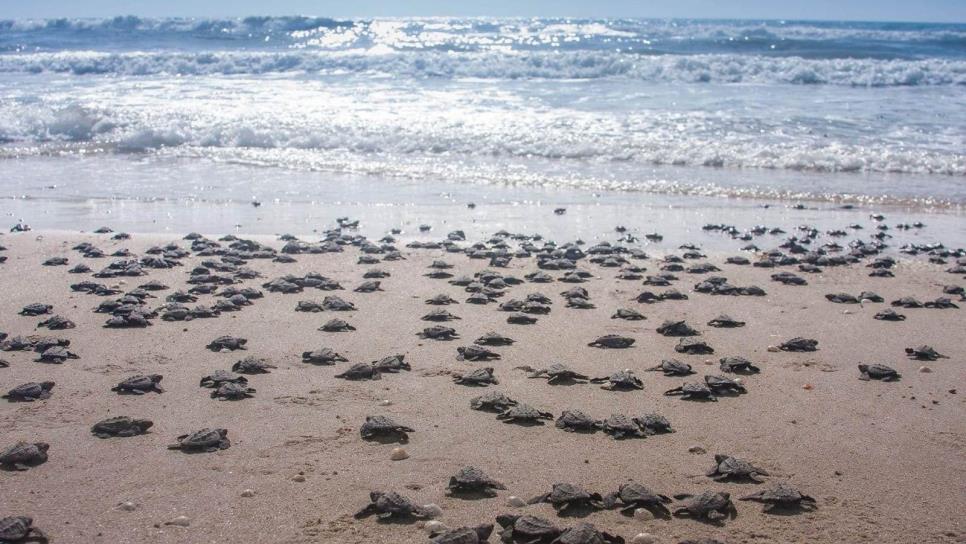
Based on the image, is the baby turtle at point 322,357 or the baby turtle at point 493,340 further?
the baby turtle at point 493,340

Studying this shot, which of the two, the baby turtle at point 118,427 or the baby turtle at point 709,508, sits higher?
the baby turtle at point 118,427

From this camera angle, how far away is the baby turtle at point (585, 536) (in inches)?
178

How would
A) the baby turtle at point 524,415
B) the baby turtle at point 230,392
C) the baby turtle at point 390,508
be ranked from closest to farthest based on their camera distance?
the baby turtle at point 390,508 → the baby turtle at point 524,415 → the baby turtle at point 230,392

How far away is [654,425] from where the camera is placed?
243 inches

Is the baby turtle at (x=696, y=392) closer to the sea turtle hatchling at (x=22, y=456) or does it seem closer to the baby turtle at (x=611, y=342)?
the baby turtle at (x=611, y=342)

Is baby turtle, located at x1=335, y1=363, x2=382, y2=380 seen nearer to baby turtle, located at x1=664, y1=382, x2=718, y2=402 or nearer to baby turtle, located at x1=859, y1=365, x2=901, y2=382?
baby turtle, located at x1=664, y1=382, x2=718, y2=402

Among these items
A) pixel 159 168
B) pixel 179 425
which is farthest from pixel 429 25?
pixel 179 425

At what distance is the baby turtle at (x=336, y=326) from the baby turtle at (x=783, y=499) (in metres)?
4.40

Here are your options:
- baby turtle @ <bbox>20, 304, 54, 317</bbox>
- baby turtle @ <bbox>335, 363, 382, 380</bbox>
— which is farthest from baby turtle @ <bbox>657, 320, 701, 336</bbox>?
baby turtle @ <bbox>20, 304, 54, 317</bbox>

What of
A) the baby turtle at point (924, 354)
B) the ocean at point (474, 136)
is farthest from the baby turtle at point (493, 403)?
the ocean at point (474, 136)

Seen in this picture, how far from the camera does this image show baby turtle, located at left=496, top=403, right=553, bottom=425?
6323mm

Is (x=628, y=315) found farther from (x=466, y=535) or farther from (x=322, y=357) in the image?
(x=466, y=535)

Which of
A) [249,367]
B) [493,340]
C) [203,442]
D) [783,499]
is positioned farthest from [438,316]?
[783,499]

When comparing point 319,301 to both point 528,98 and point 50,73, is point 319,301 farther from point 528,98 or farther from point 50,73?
point 50,73
